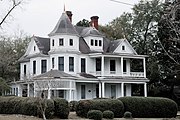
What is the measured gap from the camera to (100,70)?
53438 millimetres

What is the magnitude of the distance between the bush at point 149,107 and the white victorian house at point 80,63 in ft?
39.9

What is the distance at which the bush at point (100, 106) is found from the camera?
33625 mm

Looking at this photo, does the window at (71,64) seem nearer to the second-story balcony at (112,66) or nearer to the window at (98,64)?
the second-story balcony at (112,66)

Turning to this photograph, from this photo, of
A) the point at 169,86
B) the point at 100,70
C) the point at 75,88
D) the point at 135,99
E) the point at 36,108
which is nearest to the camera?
the point at 36,108

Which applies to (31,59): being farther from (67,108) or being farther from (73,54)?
(67,108)

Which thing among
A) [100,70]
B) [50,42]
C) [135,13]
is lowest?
[100,70]

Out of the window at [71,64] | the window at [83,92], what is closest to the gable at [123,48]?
the window at [83,92]

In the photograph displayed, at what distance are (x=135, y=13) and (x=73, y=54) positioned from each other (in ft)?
57.7

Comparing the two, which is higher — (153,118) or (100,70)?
(100,70)

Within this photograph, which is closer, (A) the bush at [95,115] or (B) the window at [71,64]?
(A) the bush at [95,115]

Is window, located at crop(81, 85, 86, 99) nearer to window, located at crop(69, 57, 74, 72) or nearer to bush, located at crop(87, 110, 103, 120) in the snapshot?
window, located at crop(69, 57, 74, 72)

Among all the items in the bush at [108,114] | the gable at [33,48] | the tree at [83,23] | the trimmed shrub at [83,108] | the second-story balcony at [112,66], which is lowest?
the bush at [108,114]

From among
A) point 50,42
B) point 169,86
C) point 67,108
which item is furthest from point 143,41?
point 67,108

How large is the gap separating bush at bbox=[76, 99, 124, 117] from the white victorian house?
12.1 m
